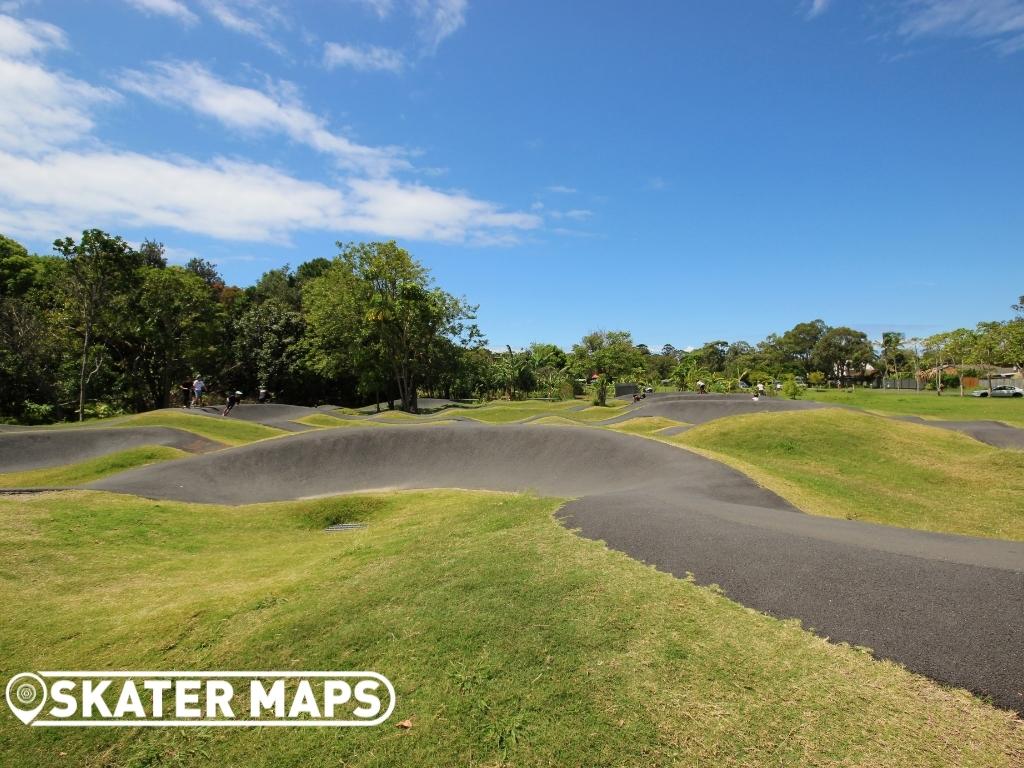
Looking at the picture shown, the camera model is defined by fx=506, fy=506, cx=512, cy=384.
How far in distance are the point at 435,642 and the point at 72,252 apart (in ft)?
118

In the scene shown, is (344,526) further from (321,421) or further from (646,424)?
(646,424)

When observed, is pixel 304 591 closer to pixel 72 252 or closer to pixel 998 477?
pixel 998 477

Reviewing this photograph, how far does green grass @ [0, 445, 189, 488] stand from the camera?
54.2 feet

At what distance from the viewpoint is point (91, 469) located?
17438 millimetres

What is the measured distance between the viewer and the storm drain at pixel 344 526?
1215 centimetres

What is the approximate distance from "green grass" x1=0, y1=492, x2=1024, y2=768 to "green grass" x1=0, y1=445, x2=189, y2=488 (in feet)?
35.7

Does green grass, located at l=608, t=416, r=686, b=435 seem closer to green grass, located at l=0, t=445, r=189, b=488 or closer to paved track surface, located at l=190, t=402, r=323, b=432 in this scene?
paved track surface, located at l=190, t=402, r=323, b=432

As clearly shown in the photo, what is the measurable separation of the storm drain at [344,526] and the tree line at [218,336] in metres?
25.7

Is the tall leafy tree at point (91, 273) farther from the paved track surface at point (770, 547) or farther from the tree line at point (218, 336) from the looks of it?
the paved track surface at point (770, 547)

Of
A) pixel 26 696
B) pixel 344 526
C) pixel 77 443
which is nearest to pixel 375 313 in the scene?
pixel 77 443

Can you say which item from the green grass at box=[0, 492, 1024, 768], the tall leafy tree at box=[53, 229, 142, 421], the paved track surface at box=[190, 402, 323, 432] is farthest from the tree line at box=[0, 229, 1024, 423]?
the green grass at box=[0, 492, 1024, 768]

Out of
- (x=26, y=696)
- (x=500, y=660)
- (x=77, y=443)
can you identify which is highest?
(x=500, y=660)

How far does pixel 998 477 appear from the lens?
45.2 ft

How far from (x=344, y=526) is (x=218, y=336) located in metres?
36.3
